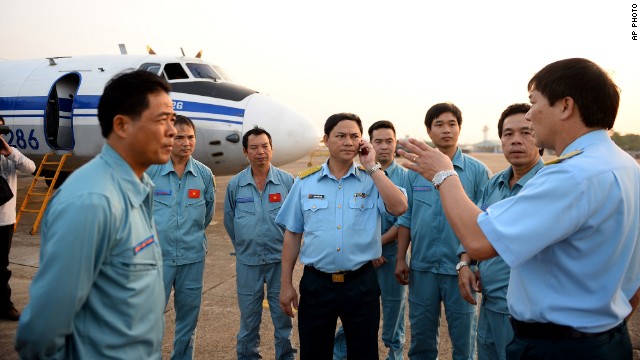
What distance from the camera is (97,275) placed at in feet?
5.23

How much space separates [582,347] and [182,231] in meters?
3.00

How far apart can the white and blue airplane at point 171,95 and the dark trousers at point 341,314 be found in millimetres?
5472

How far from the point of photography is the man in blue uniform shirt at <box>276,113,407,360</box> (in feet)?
9.48

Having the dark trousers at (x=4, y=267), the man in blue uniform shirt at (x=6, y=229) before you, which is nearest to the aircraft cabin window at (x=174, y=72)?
the man in blue uniform shirt at (x=6, y=229)

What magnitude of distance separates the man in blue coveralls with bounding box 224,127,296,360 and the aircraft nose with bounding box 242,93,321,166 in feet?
12.5

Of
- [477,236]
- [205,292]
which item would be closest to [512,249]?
[477,236]

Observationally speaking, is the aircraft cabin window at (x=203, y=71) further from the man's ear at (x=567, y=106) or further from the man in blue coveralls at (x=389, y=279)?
the man's ear at (x=567, y=106)

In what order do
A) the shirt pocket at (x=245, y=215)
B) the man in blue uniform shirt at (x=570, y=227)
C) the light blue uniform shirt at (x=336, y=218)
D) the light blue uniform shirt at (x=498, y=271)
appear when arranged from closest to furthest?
the man in blue uniform shirt at (x=570, y=227)
the light blue uniform shirt at (x=498, y=271)
the light blue uniform shirt at (x=336, y=218)
the shirt pocket at (x=245, y=215)

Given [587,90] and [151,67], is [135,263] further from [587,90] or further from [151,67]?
[151,67]

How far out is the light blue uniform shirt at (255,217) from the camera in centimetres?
389

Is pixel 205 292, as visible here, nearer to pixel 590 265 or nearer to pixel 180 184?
pixel 180 184

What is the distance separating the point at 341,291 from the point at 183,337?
1.55m

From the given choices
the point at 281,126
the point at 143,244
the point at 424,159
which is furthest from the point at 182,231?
the point at 281,126

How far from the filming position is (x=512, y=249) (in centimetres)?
160
